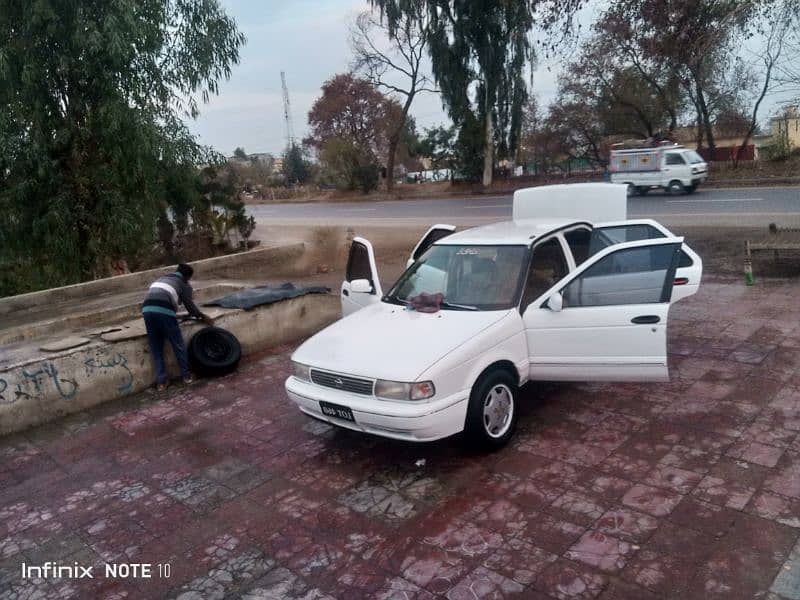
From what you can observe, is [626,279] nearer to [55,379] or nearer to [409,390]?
[409,390]

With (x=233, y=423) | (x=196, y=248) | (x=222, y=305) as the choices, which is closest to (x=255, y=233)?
(x=196, y=248)

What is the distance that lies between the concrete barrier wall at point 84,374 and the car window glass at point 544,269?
4.25m

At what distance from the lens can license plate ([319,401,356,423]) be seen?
4652mm

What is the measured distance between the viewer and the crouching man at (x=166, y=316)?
6.82 metres

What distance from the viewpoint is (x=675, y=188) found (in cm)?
2434

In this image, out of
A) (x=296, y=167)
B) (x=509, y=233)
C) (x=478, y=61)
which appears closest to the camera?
(x=509, y=233)

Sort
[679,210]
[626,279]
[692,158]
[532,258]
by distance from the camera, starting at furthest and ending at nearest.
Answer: [692,158]
[679,210]
[532,258]
[626,279]

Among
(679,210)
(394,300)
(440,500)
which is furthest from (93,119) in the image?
(679,210)

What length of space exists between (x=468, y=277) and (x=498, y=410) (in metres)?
1.32

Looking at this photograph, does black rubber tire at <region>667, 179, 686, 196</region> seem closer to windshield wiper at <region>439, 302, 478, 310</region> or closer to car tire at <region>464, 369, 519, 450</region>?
windshield wiper at <region>439, 302, 478, 310</region>

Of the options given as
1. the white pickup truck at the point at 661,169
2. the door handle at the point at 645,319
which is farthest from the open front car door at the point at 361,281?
the white pickup truck at the point at 661,169

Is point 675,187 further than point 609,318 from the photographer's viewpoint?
Yes

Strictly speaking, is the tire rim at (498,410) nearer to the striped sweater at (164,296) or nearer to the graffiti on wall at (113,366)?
the striped sweater at (164,296)

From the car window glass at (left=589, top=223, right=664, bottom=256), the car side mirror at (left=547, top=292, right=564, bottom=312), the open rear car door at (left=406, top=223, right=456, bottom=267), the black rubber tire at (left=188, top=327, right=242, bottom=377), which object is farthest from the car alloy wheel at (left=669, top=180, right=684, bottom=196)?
the car side mirror at (left=547, top=292, right=564, bottom=312)
